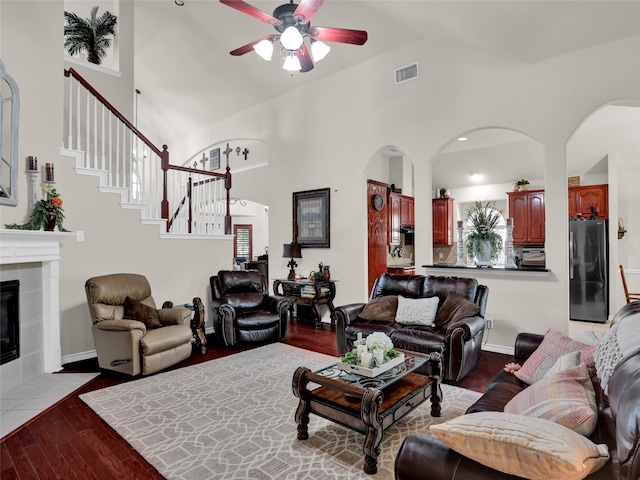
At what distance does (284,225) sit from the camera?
22.1 feet

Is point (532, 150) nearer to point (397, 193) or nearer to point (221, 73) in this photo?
point (397, 193)

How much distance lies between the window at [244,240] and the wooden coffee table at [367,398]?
10.0 m

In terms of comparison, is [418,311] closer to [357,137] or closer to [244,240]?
[357,137]

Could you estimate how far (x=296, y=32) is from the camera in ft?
9.82

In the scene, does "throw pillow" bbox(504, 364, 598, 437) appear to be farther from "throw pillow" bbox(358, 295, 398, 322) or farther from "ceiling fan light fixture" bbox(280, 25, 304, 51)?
"ceiling fan light fixture" bbox(280, 25, 304, 51)

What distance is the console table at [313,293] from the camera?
5652 mm

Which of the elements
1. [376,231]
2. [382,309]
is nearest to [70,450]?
[382,309]

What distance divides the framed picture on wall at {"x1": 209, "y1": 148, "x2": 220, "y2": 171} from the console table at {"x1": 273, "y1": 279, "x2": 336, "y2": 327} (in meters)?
3.85

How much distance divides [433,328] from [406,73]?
3.61m

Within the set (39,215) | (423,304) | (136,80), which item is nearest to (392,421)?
(423,304)

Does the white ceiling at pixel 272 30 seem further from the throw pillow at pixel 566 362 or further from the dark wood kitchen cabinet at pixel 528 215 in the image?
the dark wood kitchen cabinet at pixel 528 215

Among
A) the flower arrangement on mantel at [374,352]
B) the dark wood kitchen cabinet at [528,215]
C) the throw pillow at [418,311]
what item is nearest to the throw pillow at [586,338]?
the flower arrangement on mantel at [374,352]

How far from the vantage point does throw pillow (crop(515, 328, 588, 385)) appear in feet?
7.25

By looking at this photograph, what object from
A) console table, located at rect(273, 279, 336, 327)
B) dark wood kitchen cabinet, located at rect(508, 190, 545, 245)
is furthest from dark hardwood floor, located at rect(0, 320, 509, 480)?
dark wood kitchen cabinet, located at rect(508, 190, 545, 245)
